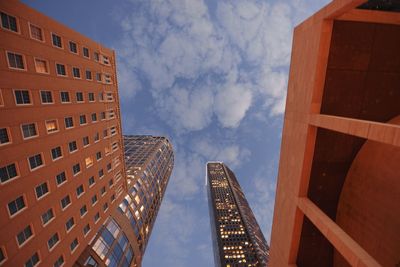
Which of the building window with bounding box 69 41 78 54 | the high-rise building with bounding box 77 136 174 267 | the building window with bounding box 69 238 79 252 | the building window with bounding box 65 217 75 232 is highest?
the building window with bounding box 69 41 78 54

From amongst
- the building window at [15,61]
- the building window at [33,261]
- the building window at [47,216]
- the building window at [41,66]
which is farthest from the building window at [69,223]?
the building window at [15,61]

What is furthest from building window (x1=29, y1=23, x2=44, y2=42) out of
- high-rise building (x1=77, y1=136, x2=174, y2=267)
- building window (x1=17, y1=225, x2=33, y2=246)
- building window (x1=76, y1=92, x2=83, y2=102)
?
high-rise building (x1=77, y1=136, x2=174, y2=267)

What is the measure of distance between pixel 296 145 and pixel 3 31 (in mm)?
26457

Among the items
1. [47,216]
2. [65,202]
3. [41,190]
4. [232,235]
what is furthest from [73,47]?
[232,235]

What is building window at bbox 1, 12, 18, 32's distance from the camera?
17391 mm

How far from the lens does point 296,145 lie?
15508mm

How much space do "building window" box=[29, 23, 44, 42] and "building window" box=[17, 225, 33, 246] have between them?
19391 mm

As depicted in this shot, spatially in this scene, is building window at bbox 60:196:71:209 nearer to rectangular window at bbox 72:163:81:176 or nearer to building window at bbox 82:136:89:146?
rectangular window at bbox 72:163:81:176

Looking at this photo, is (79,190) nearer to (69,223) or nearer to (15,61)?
(69,223)

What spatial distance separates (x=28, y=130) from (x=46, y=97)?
4.39 meters

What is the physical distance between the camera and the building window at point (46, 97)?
21631mm

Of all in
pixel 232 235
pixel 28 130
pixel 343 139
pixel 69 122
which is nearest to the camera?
pixel 343 139

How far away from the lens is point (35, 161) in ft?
68.1

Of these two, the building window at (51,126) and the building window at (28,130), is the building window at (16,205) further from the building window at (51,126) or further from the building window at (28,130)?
the building window at (51,126)
